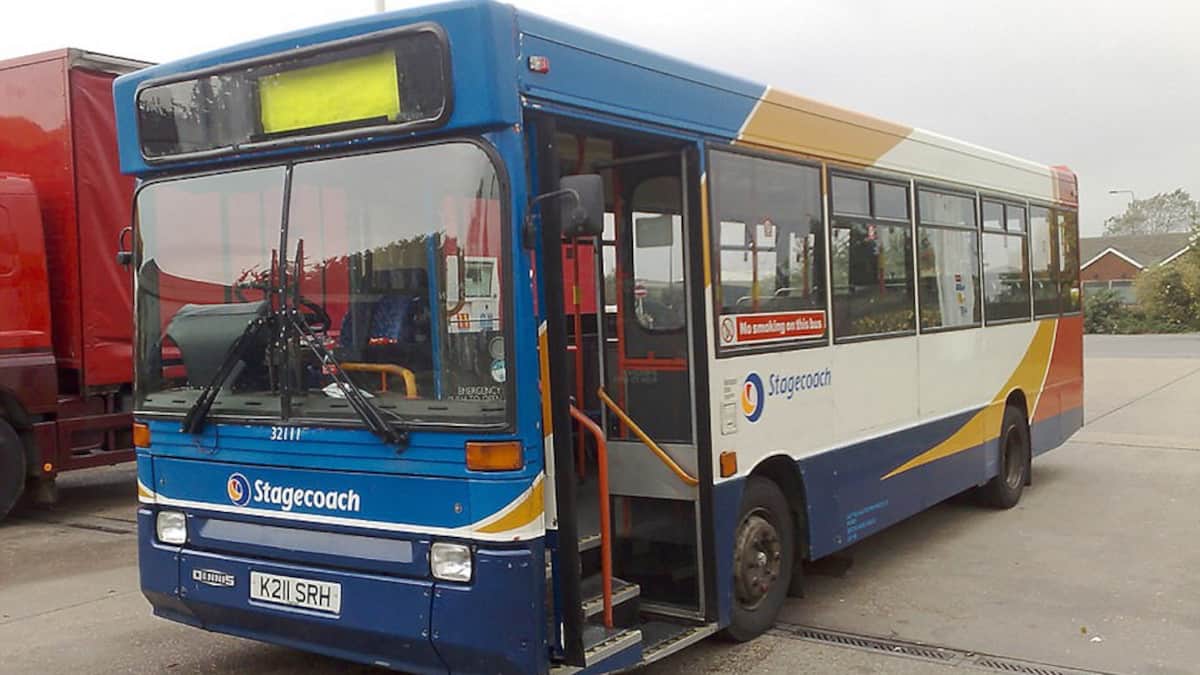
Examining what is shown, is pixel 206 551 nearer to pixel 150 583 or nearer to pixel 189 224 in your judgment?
pixel 150 583

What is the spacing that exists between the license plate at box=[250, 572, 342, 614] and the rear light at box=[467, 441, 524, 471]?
0.81 m

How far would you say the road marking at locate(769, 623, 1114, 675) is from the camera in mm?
5293

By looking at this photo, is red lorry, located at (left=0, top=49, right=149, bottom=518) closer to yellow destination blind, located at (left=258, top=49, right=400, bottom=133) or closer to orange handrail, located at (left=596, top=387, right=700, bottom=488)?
yellow destination blind, located at (left=258, top=49, right=400, bottom=133)

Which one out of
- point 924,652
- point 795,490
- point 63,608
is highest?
point 795,490

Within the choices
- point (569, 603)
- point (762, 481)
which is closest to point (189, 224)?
point (569, 603)

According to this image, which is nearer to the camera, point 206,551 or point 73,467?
point 206,551

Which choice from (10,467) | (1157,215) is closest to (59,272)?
(10,467)

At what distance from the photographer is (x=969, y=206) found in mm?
8227

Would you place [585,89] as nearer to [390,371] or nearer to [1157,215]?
[390,371]

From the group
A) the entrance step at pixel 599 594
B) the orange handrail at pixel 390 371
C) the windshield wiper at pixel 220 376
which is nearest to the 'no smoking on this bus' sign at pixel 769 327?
the entrance step at pixel 599 594

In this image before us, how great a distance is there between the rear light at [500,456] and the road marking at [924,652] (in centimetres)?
254

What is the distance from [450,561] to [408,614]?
27cm

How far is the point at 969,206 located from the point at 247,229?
18.4ft

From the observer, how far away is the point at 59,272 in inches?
376
